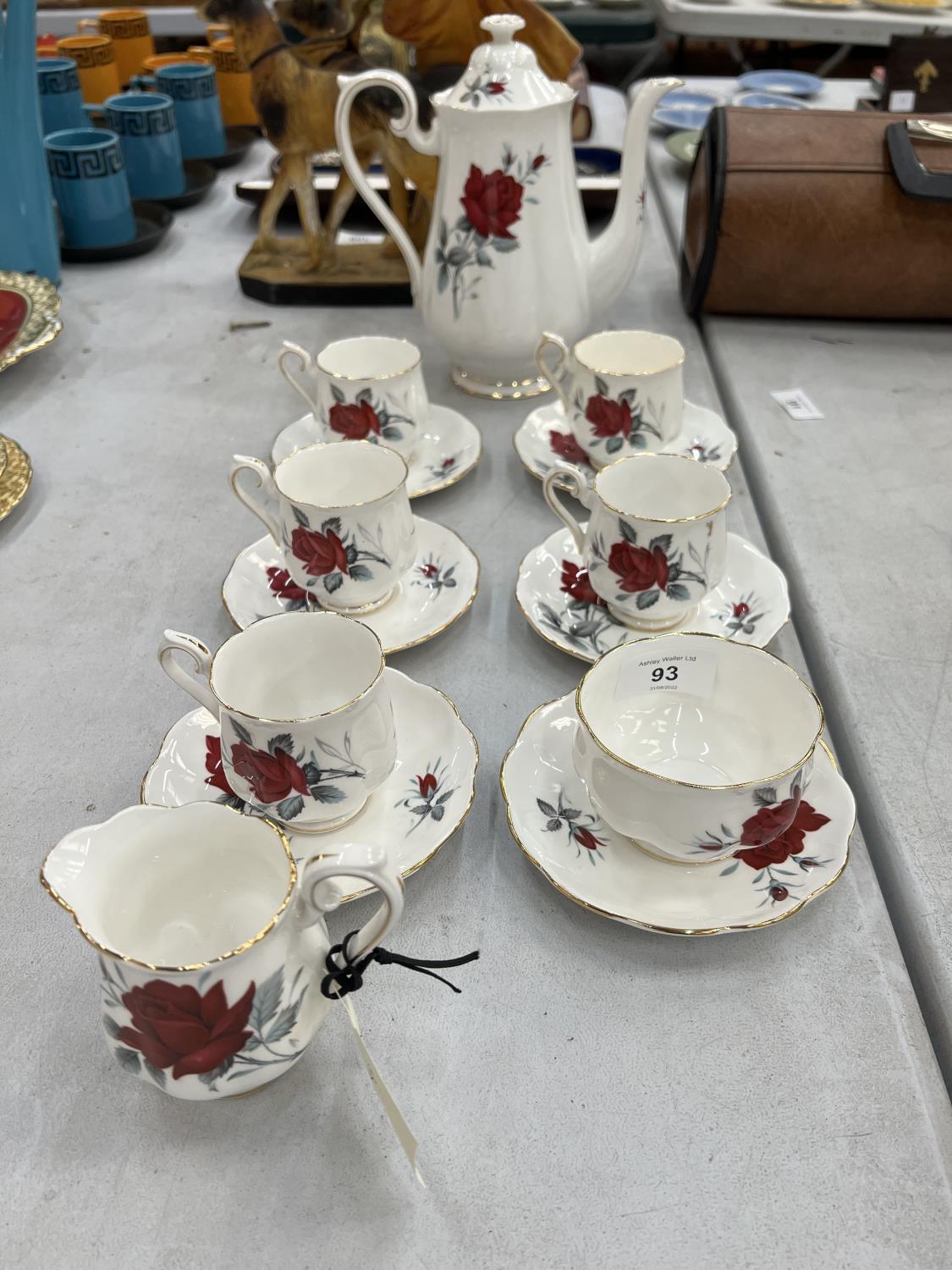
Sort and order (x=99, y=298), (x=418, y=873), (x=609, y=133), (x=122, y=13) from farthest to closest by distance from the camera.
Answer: (x=122, y=13), (x=609, y=133), (x=99, y=298), (x=418, y=873)

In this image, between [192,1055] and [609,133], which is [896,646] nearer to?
[192,1055]

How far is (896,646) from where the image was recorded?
0.65m

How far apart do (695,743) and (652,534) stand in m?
0.13

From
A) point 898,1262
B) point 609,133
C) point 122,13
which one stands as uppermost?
point 122,13

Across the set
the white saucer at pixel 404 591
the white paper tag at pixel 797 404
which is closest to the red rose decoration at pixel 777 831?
the white saucer at pixel 404 591

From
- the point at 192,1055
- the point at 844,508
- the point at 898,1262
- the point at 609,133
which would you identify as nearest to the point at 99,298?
the point at 609,133

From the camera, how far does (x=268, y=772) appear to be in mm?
474

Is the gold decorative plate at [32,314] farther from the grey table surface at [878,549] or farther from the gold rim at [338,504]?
the grey table surface at [878,549]

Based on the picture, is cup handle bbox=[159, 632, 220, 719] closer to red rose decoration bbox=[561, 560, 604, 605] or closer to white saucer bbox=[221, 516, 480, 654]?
white saucer bbox=[221, 516, 480, 654]

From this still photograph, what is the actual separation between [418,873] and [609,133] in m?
1.24

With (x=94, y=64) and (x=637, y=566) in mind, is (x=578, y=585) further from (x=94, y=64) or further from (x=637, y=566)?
(x=94, y=64)

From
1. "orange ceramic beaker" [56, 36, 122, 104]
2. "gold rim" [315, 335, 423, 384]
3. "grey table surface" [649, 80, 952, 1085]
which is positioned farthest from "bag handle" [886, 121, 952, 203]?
"orange ceramic beaker" [56, 36, 122, 104]

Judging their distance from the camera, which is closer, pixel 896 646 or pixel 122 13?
pixel 896 646

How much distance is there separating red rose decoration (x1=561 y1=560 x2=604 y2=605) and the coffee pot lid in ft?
1.25
